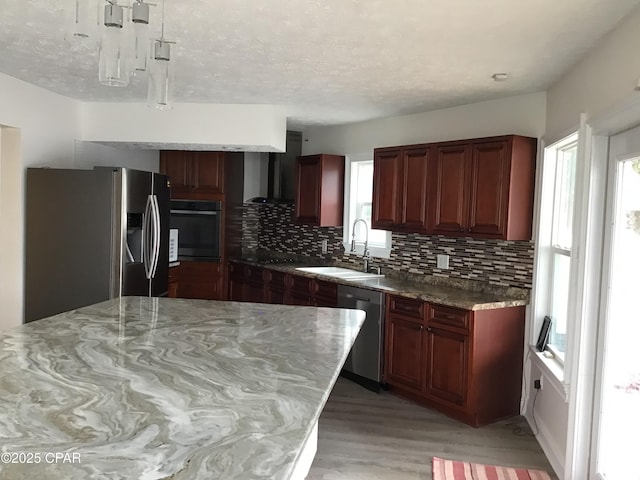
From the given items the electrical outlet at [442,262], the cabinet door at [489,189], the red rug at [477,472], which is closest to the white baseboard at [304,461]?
the red rug at [477,472]

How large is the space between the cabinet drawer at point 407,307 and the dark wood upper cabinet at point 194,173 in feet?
8.07

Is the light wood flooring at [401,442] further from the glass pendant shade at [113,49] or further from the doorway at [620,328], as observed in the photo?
the glass pendant shade at [113,49]

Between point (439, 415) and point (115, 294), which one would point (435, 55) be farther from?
point (115, 294)

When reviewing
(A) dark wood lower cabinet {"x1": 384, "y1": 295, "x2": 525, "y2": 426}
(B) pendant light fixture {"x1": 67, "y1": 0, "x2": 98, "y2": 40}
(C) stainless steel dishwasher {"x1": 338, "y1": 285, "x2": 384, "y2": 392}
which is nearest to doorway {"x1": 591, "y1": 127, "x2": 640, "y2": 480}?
(A) dark wood lower cabinet {"x1": 384, "y1": 295, "x2": 525, "y2": 426}

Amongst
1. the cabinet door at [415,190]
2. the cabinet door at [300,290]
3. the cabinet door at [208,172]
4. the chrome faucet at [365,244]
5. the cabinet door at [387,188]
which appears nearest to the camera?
the cabinet door at [415,190]

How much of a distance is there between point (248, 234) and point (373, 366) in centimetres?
263

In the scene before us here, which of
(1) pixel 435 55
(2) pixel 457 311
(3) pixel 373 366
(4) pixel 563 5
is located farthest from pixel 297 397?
(3) pixel 373 366

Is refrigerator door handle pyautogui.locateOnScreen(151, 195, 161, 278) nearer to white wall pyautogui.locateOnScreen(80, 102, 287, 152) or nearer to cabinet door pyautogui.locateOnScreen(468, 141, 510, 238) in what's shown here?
white wall pyautogui.locateOnScreen(80, 102, 287, 152)

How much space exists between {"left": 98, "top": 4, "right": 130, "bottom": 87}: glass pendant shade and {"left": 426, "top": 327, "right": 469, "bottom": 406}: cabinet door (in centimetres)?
273

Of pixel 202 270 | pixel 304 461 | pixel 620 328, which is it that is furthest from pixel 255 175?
pixel 304 461

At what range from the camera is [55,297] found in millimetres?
4121

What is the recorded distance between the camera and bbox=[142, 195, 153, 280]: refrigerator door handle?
435 centimetres

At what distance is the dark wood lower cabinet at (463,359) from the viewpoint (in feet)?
12.2

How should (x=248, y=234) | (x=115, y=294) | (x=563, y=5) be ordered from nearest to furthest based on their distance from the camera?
(x=563, y=5), (x=115, y=294), (x=248, y=234)
